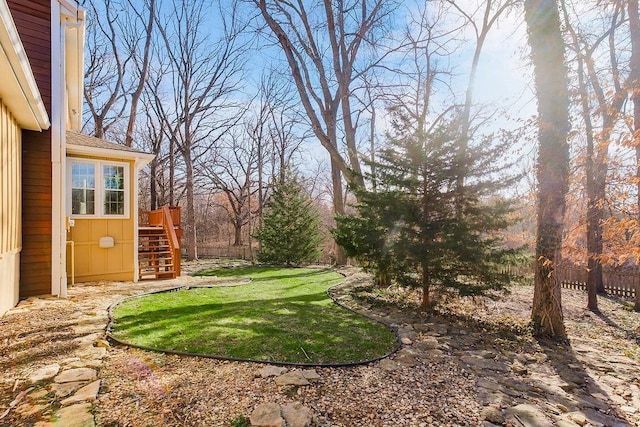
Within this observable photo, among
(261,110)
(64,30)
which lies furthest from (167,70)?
(64,30)

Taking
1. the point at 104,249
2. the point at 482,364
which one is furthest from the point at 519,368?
the point at 104,249

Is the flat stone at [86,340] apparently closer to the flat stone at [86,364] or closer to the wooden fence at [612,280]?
the flat stone at [86,364]

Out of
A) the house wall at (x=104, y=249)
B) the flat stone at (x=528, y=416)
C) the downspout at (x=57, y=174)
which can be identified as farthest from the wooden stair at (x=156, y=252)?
the flat stone at (x=528, y=416)

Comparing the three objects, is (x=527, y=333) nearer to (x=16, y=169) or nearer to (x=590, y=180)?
(x=590, y=180)

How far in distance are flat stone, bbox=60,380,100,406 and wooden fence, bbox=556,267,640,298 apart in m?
13.7

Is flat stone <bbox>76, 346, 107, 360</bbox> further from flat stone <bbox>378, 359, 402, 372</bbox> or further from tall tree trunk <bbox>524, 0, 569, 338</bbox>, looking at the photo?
tall tree trunk <bbox>524, 0, 569, 338</bbox>

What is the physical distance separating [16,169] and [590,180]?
36.0 feet

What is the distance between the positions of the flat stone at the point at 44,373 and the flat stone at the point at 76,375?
72mm

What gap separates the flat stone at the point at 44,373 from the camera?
263cm

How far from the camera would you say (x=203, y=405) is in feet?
7.82

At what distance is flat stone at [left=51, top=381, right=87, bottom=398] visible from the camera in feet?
7.97

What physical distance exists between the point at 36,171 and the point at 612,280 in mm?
16293

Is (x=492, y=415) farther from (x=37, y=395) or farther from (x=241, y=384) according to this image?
(x=37, y=395)

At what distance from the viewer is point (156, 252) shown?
8.59 metres
